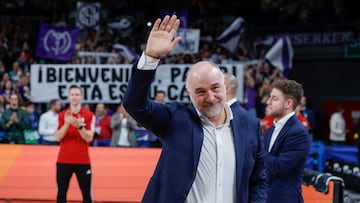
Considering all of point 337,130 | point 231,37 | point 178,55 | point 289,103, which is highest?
point 231,37

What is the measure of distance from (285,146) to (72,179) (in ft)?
15.6

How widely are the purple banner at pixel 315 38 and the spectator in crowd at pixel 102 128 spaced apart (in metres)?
9.07

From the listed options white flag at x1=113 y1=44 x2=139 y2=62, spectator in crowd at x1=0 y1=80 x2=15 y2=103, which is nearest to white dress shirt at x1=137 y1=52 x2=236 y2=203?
spectator in crowd at x1=0 y1=80 x2=15 y2=103

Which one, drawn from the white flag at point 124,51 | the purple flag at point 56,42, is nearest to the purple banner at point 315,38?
the white flag at point 124,51

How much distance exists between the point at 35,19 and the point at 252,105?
29.1 feet

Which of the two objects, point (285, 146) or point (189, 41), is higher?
point (189, 41)

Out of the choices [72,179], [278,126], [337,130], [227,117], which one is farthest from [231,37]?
[227,117]

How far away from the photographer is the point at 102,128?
13.0 m

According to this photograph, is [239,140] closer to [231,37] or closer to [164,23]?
[164,23]

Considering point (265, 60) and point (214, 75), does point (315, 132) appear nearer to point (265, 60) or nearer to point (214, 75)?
point (265, 60)

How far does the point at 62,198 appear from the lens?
25.8ft

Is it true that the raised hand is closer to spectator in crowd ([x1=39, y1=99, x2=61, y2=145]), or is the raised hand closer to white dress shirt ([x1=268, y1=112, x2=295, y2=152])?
white dress shirt ([x1=268, y1=112, x2=295, y2=152])

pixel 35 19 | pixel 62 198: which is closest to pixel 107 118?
pixel 62 198

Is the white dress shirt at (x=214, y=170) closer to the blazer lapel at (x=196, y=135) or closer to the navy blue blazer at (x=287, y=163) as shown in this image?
the blazer lapel at (x=196, y=135)
